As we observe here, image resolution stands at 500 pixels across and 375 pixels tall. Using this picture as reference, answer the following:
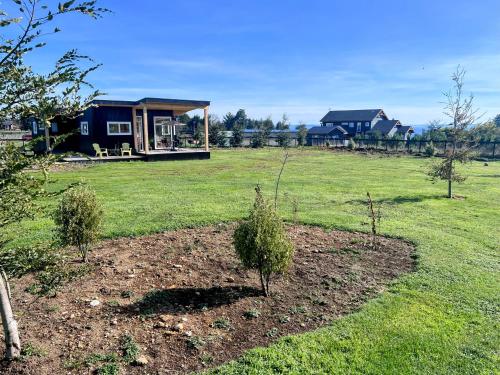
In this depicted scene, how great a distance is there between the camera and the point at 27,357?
2939 mm

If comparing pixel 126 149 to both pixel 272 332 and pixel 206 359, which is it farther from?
pixel 206 359

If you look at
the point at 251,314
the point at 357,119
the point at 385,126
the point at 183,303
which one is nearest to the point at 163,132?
the point at 183,303

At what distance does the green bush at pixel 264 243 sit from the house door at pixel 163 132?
77.2ft

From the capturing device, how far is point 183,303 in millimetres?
3982

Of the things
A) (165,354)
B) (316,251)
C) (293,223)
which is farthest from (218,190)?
(165,354)

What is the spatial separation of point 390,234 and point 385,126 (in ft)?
205

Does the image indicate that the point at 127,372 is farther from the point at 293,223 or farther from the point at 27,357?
the point at 293,223

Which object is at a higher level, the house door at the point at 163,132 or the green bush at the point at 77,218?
the house door at the point at 163,132

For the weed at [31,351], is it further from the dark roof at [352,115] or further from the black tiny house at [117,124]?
the dark roof at [352,115]

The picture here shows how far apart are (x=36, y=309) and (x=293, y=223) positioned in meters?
4.96

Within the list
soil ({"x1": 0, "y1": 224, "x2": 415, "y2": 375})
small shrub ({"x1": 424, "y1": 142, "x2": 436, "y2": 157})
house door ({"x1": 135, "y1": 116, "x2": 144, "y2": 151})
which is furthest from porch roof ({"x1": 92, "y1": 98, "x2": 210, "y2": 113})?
small shrub ({"x1": 424, "y1": 142, "x2": 436, "y2": 157})

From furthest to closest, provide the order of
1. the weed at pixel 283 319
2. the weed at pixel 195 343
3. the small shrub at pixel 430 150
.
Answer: the small shrub at pixel 430 150
the weed at pixel 283 319
the weed at pixel 195 343

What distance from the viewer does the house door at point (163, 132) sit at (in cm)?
2662

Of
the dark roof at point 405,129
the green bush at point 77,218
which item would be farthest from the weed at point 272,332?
the dark roof at point 405,129
